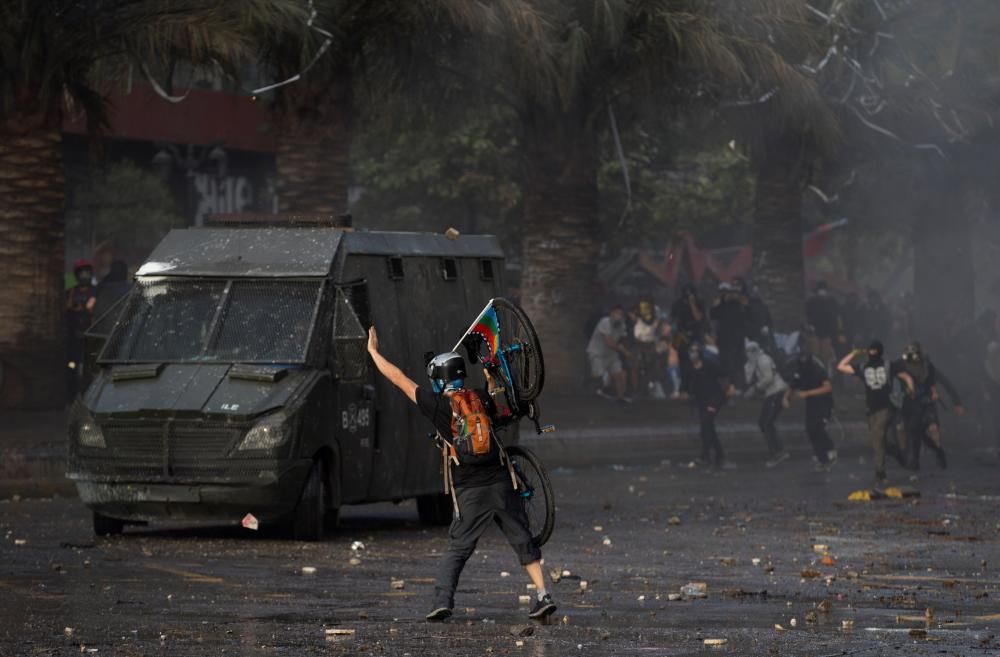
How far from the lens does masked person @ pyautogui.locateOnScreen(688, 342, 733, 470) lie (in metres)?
27.2

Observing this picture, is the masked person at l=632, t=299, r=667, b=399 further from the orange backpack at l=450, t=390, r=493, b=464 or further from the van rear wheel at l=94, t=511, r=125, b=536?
the orange backpack at l=450, t=390, r=493, b=464

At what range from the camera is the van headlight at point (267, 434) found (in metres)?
15.9

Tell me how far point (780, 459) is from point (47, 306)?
8.90 meters

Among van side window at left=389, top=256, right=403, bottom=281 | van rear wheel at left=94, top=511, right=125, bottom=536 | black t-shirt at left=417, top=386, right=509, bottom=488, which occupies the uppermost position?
van side window at left=389, top=256, right=403, bottom=281

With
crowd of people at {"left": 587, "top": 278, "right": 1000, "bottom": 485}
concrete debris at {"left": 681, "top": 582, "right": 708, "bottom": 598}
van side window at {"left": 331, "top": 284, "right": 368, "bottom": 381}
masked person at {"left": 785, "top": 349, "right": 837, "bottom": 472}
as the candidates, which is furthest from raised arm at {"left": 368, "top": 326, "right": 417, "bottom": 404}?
masked person at {"left": 785, "top": 349, "right": 837, "bottom": 472}

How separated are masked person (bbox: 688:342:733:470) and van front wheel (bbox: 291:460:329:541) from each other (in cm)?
1135

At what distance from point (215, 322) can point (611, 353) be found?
56.4 feet

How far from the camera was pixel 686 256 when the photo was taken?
175 ft

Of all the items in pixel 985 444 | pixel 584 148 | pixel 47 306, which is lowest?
pixel 985 444

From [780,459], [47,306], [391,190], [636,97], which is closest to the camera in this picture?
[47,306]

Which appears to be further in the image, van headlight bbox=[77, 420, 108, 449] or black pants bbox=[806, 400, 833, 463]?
black pants bbox=[806, 400, 833, 463]

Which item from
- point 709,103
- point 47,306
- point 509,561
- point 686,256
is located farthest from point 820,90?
point 509,561

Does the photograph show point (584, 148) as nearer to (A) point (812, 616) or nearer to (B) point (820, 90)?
(B) point (820, 90)

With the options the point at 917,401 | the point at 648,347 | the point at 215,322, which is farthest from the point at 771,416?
the point at 215,322
